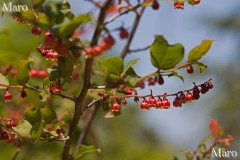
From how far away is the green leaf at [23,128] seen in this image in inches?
47.9

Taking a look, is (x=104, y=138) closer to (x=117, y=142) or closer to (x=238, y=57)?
(x=117, y=142)

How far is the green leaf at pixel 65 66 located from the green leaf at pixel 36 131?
148mm

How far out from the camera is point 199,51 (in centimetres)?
116

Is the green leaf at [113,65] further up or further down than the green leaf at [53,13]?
further down

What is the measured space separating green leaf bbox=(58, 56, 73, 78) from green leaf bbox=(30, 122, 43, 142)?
148 millimetres

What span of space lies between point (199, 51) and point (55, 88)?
392 mm

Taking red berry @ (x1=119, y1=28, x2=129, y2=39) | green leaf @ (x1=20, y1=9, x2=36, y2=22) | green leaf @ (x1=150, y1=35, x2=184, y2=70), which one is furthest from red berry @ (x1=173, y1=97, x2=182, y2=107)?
green leaf @ (x1=20, y1=9, x2=36, y2=22)

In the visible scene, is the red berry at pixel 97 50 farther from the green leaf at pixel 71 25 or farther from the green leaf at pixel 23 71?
the green leaf at pixel 23 71

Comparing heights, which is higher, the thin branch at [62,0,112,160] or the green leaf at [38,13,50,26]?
the green leaf at [38,13,50,26]

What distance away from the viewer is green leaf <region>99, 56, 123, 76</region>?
1.14 meters

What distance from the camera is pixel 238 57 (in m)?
8.54

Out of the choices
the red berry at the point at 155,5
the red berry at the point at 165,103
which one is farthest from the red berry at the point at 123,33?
the red berry at the point at 165,103

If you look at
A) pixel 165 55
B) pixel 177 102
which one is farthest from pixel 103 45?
pixel 177 102

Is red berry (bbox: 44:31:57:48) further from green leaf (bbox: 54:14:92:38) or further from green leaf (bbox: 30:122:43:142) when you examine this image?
green leaf (bbox: 30:122:43:142)
